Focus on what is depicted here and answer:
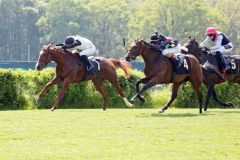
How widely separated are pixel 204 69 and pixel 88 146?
9.55m

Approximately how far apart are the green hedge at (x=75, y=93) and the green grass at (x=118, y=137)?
13.7 feet

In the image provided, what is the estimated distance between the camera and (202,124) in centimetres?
1505

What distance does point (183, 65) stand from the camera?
18.8 meters

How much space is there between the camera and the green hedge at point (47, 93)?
2144cm

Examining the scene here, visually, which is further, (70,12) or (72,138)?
(70,12)

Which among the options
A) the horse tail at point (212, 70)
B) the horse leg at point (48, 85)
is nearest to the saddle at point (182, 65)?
the horse tail at point (212, 70)

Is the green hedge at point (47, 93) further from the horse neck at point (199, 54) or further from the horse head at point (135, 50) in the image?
the horse head at point (135, 50)

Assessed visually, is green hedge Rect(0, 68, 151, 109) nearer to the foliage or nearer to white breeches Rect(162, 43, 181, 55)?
white breeches Rect(162, 43, 181, 55)

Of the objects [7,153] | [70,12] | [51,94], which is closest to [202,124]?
[7,153]

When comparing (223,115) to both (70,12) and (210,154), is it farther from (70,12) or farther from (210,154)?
(70,12)

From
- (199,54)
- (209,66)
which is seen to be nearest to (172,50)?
(209,66)

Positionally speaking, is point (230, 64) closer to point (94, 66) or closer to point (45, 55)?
point (94, 66)

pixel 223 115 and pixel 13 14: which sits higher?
pixel 223 115

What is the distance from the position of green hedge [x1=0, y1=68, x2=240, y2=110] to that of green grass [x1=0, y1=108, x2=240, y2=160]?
4.18 meters
